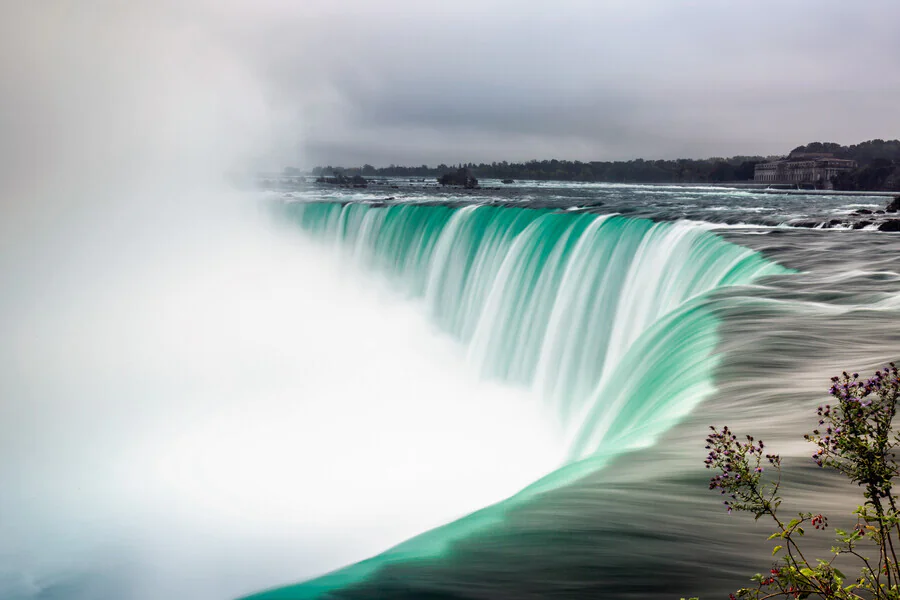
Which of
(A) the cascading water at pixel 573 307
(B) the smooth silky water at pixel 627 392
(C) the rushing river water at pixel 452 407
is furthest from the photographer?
(A) the cascading water at pixel 573 307

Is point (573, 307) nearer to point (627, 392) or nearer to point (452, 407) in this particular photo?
point (452, 407)

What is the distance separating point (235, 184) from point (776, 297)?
39.2 m

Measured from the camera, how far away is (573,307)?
45.2 ft

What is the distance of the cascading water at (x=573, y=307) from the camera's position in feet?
17.2

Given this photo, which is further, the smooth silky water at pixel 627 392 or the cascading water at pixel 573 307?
the cascading water at pixel 573 307

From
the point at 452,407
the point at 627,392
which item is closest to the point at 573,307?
the point at 452,407

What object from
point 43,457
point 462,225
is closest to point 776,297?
point 43,457

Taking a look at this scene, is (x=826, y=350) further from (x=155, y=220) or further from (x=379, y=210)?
(x=155, y=220)

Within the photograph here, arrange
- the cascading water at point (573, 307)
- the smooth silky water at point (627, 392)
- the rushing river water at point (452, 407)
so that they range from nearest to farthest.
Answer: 1. the smooth silky water at point (627, 392)
2. the rushing river water at point (452, 407)
3. the cascading water at point (573, 307)

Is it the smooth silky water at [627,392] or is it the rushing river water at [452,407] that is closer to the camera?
the smooth silky water at [627,392]

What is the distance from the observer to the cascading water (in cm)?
524

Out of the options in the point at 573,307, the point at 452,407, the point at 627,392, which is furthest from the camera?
the point at 452,407

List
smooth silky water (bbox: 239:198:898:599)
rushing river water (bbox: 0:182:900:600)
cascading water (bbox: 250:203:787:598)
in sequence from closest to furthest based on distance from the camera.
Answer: smooth silky water (bbox: 239:198:898:599)
rushing river water (bbox: 0:182:900:600)
cascading water (bbox: 250:203:787:598)

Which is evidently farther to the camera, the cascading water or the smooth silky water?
the cascading water
